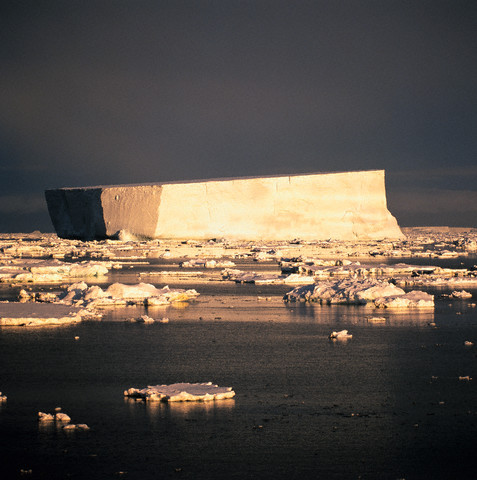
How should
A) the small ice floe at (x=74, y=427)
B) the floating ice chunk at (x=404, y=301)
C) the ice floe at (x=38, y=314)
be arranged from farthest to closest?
the floating ice chunk at (x=404, y=301)
the ice floe at (x=38, y=314)
the small ice floe at (x=74, y=427)

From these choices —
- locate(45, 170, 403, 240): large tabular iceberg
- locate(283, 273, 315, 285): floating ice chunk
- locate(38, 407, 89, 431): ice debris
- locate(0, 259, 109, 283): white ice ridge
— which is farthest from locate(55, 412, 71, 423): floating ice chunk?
locate(45, 170, 403, 240): large tabular iceberg

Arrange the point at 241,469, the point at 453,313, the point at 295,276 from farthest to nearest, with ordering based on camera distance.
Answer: the point at 295,276, the point at 453,313, the point at 241,469

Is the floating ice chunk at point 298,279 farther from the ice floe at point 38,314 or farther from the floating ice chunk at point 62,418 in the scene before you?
the floating ice chunk at point 62,418

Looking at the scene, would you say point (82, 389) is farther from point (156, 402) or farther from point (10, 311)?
point (10, 311)

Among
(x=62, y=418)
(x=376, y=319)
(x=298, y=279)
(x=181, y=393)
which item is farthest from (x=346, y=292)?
(x=62, y=418)

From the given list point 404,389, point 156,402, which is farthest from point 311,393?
point 156,402

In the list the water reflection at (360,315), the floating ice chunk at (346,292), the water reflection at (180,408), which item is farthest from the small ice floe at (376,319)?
the water reflection at (180,408)

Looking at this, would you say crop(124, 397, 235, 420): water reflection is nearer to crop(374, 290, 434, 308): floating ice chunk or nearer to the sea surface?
the sea surface
